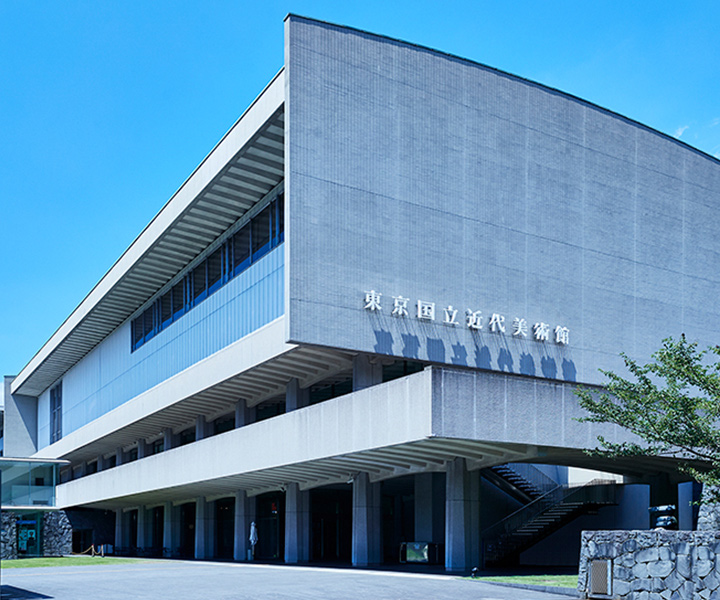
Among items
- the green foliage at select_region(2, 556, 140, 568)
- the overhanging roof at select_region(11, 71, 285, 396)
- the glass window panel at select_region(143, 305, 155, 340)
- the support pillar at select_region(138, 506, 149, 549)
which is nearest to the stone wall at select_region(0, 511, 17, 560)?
the support pillar at select_region(138, 506, 149, 549)

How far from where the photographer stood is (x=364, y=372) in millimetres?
31047

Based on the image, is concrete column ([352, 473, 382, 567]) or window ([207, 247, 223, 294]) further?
window ([207, 247, 223, 294])

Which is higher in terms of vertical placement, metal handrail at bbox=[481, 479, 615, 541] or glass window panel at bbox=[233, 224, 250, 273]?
glass window panel at bbox=[233, 224, 250, 273]

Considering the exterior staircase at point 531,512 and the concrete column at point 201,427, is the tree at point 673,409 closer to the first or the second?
the exterior staircase at point 531,512

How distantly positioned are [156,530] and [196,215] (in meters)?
35.3

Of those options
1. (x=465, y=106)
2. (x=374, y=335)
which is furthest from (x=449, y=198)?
(x=374, y=335)

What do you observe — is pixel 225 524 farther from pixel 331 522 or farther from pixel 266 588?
pixel 266 588

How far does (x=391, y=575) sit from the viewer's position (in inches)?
1042

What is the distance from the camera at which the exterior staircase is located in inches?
1388

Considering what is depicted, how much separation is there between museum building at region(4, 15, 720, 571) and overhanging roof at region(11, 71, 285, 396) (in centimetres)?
13

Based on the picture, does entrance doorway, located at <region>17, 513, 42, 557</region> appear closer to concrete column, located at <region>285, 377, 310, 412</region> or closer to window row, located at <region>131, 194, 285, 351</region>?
window row, located at <region>131, 194, 285, 351</region>

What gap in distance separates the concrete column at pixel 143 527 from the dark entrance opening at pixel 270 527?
9.47 metres

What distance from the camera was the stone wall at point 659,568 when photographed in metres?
16.0

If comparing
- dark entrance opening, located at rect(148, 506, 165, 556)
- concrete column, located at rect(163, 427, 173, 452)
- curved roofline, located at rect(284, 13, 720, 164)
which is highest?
curved roofline, located at rect(284, 13, 720, 164)
